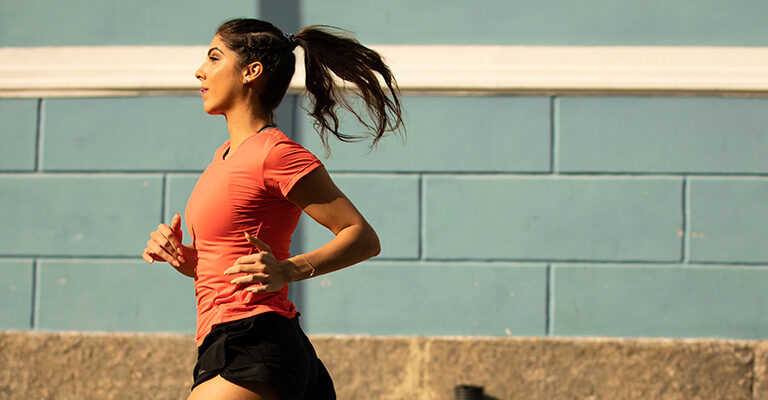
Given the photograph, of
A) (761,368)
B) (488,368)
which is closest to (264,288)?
(488,368)

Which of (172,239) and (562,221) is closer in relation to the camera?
(172,239)

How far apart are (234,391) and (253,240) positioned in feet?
1.34

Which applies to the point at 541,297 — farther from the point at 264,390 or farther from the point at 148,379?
the point at 264,390

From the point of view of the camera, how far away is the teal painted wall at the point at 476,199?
461 centimetres

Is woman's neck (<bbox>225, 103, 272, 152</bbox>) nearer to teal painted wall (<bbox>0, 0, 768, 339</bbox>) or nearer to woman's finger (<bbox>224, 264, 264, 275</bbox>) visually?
woman's finger (<bbox>224, 264, 264, 275</bbox>)

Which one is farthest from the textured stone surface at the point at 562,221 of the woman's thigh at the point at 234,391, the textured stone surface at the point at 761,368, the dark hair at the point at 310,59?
the woman's thigh at the point at 234,391

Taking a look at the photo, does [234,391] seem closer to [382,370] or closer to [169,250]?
[169,250]

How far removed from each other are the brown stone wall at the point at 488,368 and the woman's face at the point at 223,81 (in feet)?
8.15

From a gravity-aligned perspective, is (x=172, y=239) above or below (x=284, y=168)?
below

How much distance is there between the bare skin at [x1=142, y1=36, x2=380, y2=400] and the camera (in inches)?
79.0

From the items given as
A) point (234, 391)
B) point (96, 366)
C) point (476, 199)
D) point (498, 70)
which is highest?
point (498, 70)

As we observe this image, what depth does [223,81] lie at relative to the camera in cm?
238

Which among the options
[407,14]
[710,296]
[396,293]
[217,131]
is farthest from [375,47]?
[710,296]

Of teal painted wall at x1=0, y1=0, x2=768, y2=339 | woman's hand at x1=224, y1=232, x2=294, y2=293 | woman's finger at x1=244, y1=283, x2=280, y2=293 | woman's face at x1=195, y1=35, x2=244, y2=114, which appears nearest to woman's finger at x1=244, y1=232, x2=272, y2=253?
woman's hand at x1=224, y1=232, x2=294, y2=293
